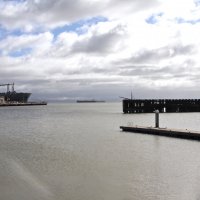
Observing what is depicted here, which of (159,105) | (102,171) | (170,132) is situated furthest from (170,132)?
(159,105)

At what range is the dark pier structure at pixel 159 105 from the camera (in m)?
103

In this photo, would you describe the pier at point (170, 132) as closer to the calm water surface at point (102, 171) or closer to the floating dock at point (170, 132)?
the floating dock at point (170, 132)

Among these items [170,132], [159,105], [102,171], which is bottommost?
[102,171]

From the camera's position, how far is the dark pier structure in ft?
338

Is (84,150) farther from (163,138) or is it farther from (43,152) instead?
(163,138)

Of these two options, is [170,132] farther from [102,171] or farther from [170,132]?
[102,171]

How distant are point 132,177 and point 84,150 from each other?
1232 centimetres

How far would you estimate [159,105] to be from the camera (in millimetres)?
106125

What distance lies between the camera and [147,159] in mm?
27656

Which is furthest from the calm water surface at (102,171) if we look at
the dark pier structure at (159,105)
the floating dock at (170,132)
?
the dark pier structure at (159,105)

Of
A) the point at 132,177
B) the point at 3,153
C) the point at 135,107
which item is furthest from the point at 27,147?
the point at 135,107

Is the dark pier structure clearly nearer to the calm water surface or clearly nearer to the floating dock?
the floating dock

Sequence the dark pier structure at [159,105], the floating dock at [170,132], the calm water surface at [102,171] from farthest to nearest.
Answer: the dark pier structure at [159,105]
the floating dock at [170,132]
the calm water surface at [102,171]

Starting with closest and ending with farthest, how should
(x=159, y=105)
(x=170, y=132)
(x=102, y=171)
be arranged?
(x=102, y=171), (x=170, y=132), (x=159, y=105)
